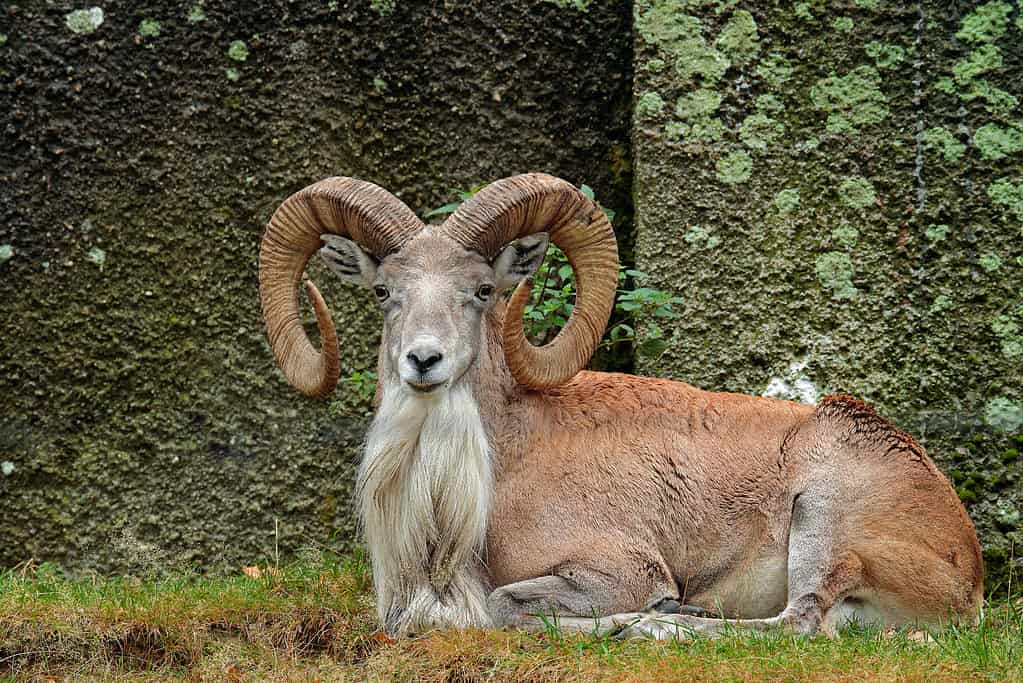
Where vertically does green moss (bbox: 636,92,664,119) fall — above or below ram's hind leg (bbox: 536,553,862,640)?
above

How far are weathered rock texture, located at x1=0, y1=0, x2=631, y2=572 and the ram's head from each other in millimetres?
1667

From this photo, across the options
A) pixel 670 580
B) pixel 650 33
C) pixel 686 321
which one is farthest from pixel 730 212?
pixel 670 580

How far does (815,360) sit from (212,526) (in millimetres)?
3742

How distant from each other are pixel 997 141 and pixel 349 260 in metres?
3.86

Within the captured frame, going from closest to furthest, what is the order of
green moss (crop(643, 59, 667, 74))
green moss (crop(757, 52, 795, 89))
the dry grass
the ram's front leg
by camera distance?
the dry grass
the ram's front leg
green moss (crop(757, 52, 795, 89))
green moss (crop(643, 59, 667, 74))

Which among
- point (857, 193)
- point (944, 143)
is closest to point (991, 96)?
point (944, 143)

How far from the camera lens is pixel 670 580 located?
5773 mm

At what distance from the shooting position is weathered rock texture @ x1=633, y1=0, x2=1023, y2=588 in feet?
23.5

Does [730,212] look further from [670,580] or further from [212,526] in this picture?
[212,526]

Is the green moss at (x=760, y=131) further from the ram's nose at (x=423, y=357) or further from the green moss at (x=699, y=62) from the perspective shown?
the ram's nose at (x=423, y=357)

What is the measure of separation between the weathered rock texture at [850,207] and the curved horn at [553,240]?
1.44m

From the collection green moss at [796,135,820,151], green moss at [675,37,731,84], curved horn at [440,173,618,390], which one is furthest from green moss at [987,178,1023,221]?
curved horn at [440,173,618,390]

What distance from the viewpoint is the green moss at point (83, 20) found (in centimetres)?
785

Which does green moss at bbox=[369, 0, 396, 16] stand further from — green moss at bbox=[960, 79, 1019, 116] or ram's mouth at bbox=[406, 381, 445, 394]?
green moss at bbox=[960, 79, 1019, 116]
